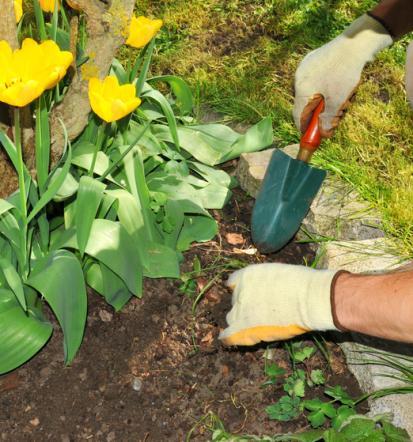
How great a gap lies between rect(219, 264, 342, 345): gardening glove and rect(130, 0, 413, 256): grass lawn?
65cm

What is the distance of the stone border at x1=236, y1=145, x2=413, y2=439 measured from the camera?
6.79 feet

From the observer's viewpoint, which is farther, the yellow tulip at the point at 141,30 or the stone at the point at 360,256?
the stone at the point at 360,256

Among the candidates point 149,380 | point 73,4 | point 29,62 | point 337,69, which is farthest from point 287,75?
point 29,62

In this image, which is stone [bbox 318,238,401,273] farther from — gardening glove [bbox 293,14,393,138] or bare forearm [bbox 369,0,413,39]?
bare forearm [bbox 369,0,413,39]

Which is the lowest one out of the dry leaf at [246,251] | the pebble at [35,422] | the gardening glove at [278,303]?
the pebble at [35,422]

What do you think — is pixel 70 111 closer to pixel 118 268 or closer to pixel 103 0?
pixel 103 0

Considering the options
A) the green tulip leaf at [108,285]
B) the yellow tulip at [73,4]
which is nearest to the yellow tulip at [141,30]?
the yellow tulip at [73,4]

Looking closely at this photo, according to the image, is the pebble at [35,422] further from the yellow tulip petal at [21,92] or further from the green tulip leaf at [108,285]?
the yellow tulip petal at [21,92]

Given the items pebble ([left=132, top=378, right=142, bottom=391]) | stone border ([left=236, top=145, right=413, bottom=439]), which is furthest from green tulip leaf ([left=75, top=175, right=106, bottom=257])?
stone border ([left=236, top=145, right=413, bottom=439])

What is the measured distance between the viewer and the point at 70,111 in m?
2.23

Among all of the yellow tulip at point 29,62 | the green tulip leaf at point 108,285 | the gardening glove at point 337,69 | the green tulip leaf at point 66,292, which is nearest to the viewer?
the yellow tulip at point 29,62

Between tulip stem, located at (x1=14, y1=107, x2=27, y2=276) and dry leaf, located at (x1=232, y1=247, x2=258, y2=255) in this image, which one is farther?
dry leaf, located at (x1=232, y1=247, x2=258, y2=255)

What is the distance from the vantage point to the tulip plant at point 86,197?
1.81 m

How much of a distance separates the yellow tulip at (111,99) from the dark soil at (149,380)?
0.67 metres
